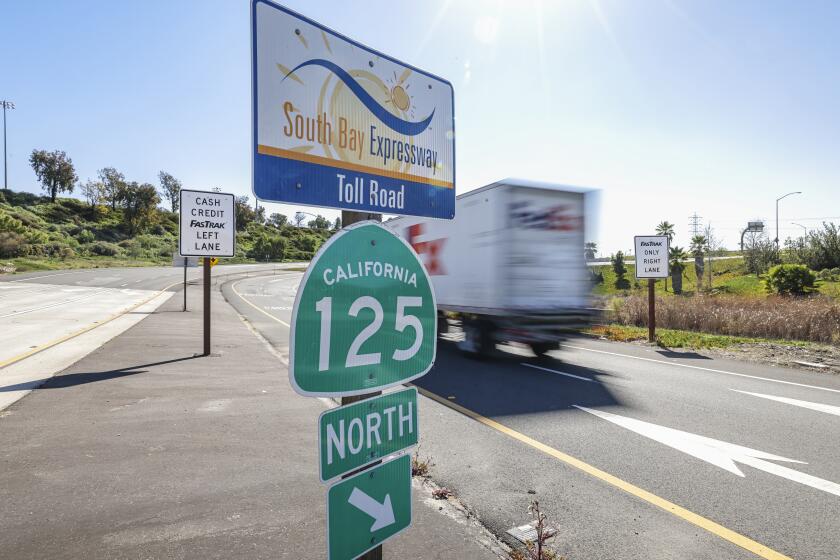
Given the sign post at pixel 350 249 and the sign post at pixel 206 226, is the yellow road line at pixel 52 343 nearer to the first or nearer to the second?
the sign post at pixel 206 226

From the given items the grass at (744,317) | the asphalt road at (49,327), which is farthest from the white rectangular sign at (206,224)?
the grass at (744,317)

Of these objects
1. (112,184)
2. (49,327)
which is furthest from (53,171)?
(49,327)

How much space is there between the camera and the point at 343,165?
6.07ft

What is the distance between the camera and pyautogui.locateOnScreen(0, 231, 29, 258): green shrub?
50656 millimetres

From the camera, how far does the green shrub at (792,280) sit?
25625 millimetres

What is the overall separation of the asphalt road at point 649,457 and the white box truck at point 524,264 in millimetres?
1392

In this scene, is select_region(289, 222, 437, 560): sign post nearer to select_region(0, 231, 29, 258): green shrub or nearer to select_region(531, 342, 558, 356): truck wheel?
select_region(531, 342, 558, 356): truck wheel

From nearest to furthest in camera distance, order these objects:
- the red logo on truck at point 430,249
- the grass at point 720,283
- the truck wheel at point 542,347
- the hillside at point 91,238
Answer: the truck wheel at point 542,347 < the red logo on truck at point 430,249 < the grass at point 720,283 < the hillside at point 91,238

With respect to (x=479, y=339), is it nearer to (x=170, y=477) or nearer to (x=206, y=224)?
(x=206, y=224)

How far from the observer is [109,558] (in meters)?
2.76

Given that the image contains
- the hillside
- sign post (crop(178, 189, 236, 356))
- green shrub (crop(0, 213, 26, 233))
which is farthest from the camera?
green shrub (crop(0, 213, 26, 233))

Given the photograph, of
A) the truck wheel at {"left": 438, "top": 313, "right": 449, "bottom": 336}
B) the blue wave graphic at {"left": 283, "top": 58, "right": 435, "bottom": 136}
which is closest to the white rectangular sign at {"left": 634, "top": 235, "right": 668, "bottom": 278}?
the truck wheel at {"left": 438, "top": 313, "right": 449, "bottom": 336}

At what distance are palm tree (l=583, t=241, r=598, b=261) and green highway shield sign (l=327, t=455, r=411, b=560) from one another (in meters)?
9.28

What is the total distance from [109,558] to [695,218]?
337 ft
